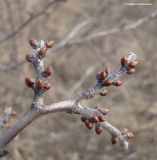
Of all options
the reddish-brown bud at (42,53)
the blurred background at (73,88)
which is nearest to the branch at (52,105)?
the reddish-brown bud at (42,53)

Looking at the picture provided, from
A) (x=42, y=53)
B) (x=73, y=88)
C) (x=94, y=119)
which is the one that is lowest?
(x=94, y=119)

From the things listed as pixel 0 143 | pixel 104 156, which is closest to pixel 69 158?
pixel 104 156

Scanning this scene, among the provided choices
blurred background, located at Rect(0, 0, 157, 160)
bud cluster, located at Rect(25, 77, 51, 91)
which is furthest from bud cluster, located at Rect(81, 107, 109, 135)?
blurred background, located at Rect(0, 0, 157, 160)

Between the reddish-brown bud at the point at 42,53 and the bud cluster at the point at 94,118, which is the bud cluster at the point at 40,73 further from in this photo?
the bud cluster at the point at 94,118

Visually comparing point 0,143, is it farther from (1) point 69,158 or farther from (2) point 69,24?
(2) point 69,24

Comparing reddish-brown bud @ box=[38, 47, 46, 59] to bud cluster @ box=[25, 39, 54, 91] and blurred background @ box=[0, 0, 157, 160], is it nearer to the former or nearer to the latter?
bud cluster @ box=[25, 39, 54, 91]

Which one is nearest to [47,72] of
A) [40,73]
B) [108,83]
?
[40,73]

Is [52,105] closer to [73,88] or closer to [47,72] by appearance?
[47,72]

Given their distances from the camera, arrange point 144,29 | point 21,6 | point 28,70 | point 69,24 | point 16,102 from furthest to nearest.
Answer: point 144,29 < point 69,24 < point 28,70 < point 21,6 < point 16,102
